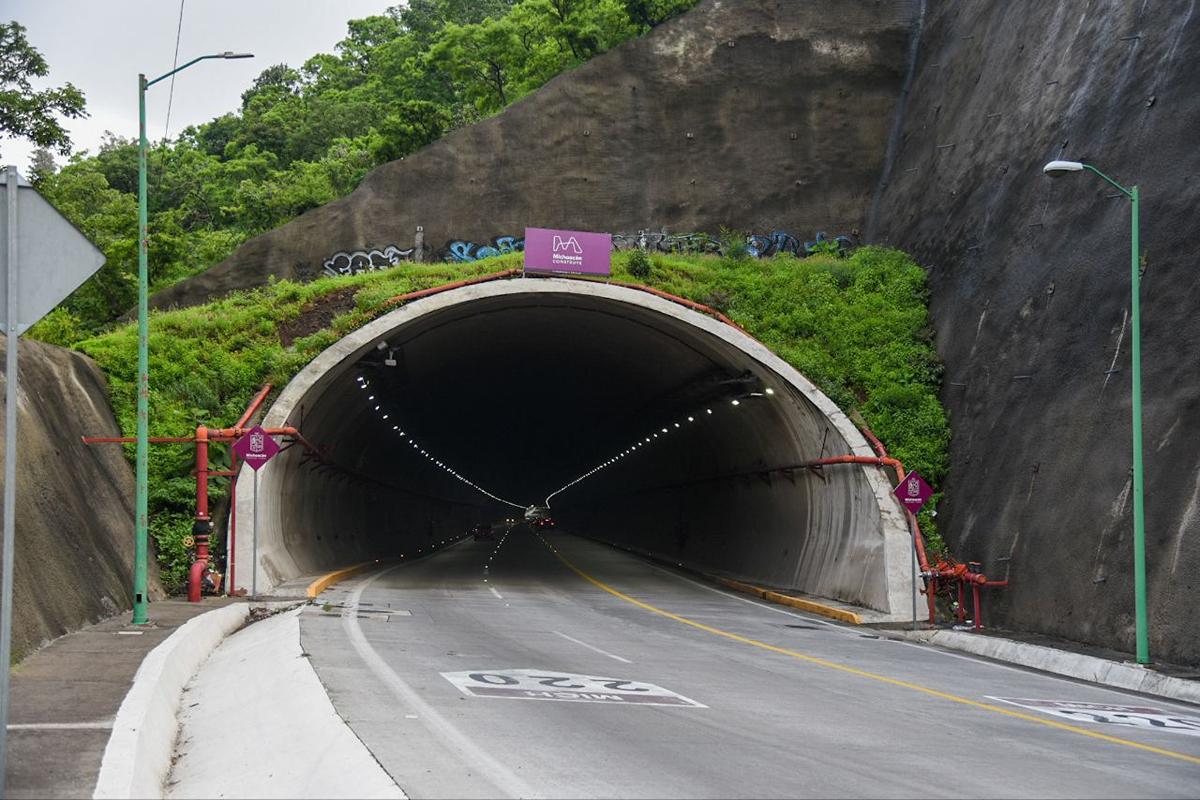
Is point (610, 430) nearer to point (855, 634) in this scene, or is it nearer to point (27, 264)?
point (855, 634)

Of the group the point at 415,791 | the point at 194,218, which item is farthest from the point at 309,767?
the point at 194,218

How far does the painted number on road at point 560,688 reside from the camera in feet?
42.0

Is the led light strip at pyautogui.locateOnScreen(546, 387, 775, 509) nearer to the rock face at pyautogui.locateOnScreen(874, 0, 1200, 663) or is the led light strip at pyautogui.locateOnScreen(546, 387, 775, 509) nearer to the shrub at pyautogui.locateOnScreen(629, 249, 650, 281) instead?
the shrub at pyautogui.locateOnScreen(629, 249, 650, 281)

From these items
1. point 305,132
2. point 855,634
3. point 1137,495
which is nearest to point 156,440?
point 855,634

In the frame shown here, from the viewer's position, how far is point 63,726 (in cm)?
933

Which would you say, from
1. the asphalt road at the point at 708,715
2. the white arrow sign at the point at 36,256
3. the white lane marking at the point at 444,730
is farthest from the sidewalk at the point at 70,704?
the white arrow sign at the point at 36,256

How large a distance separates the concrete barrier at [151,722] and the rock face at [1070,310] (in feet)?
44.1

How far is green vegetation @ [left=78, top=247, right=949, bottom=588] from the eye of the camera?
92.5ft

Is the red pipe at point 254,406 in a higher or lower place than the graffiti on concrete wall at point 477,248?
lower

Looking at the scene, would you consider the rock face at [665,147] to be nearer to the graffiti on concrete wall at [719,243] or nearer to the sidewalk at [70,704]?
the graffiti on concrete wall at [719,243]

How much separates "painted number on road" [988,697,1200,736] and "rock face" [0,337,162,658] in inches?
430

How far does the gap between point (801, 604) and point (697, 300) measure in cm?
968

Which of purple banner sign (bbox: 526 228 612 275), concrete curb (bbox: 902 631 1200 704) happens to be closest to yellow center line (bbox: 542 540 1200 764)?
concrete curb (bbox: 902 631 1200 704)

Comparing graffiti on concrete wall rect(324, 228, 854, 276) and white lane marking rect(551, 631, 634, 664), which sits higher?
graffiti on concrete wall rect(324, 228, 854, 276)
